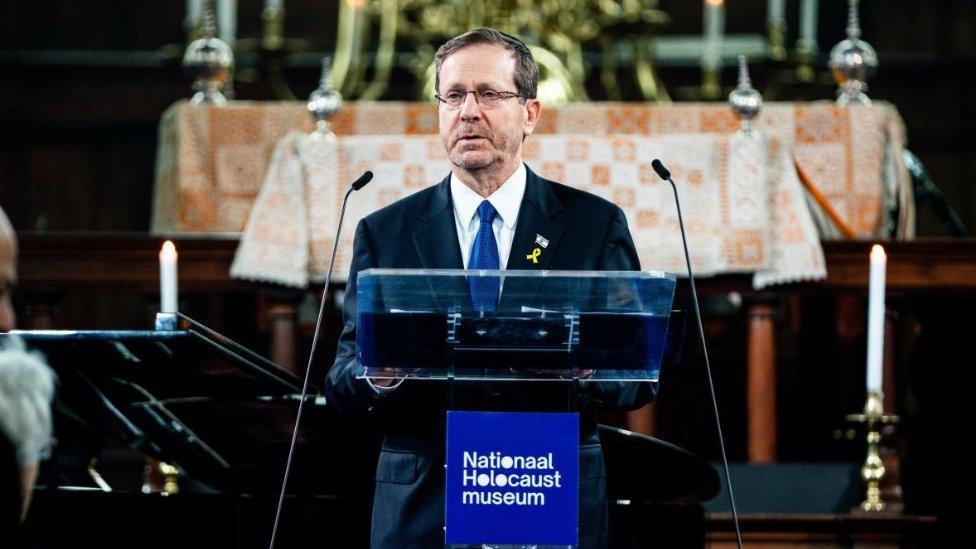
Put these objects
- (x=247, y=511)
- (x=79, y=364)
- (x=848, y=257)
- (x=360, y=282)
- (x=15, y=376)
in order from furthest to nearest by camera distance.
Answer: (x=848, y=257) < (x=247, y=511) < (x=79, y=364) < (x=360, y=282) < (x=15, y=376)

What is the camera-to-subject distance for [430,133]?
19.6 ft

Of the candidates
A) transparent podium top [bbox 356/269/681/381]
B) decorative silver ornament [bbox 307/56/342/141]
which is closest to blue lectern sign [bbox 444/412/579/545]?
transparent podium top [bbox 356/269/681/381]

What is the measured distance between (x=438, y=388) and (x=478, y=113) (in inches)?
21.6

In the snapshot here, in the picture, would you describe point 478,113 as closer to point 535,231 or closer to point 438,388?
point 535,231

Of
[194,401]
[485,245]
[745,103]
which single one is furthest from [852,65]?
[194,401]

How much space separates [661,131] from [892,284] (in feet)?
3.69

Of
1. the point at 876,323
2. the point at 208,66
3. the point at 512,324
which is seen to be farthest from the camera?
the point at 208,66

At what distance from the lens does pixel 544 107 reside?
6008 mm

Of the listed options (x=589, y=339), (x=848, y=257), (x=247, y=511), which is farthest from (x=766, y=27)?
(x=589, y=339)

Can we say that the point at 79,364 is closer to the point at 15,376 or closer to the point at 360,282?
the point at 360,282

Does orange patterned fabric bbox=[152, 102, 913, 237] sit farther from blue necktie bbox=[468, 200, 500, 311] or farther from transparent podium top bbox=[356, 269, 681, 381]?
transparent podium top bbox=[356, 269, 681, 381]

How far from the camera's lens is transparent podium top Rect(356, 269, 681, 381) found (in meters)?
2.74

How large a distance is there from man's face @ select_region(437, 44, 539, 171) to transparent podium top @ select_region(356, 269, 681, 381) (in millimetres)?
575

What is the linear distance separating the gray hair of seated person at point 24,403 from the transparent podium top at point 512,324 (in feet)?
2.35
